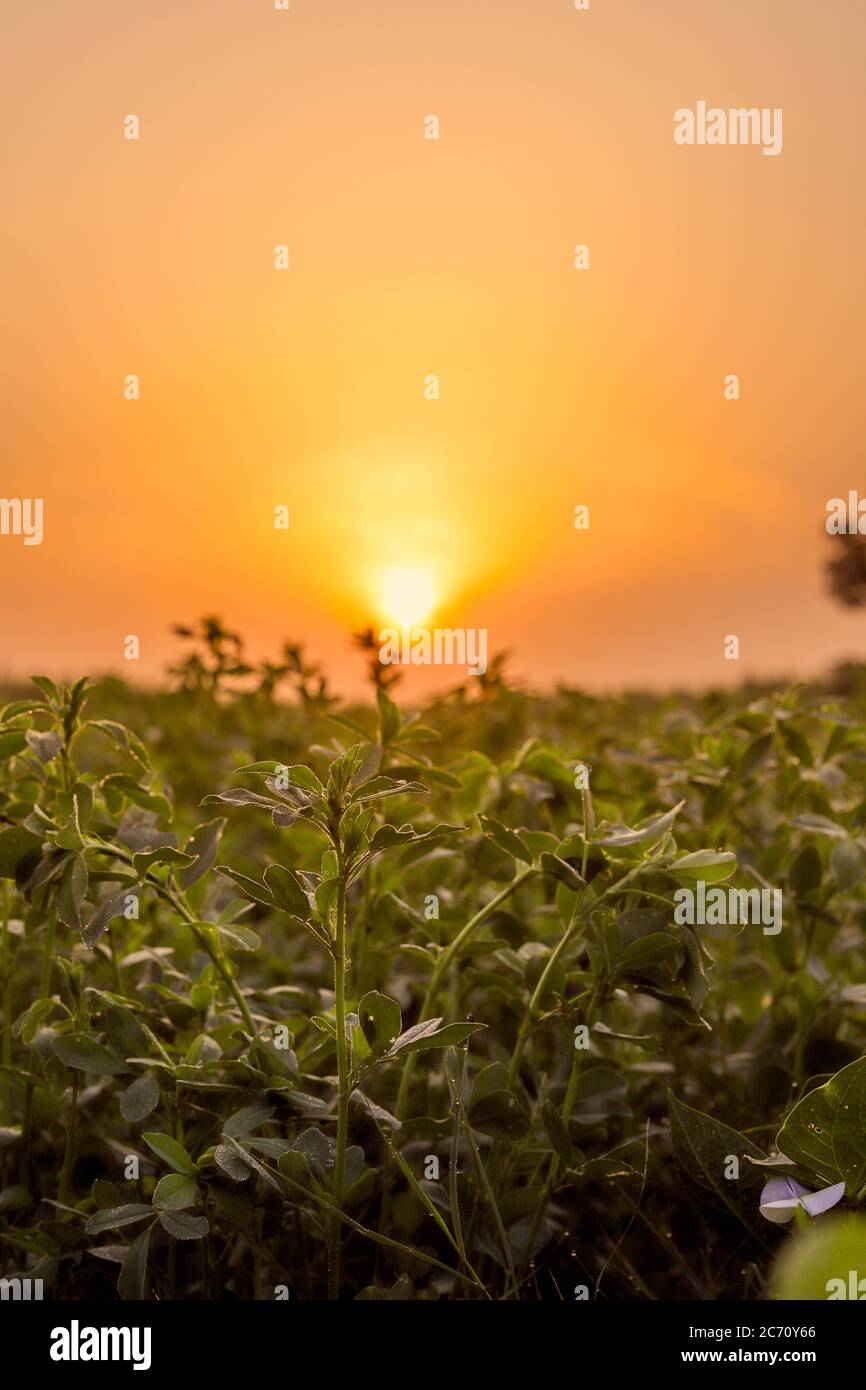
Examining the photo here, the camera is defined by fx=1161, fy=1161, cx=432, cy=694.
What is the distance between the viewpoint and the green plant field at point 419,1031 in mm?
1513

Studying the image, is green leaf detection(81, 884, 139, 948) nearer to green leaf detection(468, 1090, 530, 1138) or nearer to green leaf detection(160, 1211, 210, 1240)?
green leaf detection(160, 1211, 210, 1240)

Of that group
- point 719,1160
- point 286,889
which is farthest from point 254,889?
point 719,1160

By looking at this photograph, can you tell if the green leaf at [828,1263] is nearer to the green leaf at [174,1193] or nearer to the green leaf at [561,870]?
the green leaf at [561,870]

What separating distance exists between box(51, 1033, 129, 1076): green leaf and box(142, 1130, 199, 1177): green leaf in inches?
6.1

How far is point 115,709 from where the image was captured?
564 cm

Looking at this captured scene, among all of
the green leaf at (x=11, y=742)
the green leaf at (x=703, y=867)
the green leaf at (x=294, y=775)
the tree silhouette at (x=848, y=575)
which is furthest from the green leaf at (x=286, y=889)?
the tree silhouette at (x=848, y=575)

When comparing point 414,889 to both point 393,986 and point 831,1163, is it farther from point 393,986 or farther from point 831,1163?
point 831,1163

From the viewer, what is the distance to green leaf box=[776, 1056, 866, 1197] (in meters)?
1.30

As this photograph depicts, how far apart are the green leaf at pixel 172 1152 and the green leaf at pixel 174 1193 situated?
0.04ft

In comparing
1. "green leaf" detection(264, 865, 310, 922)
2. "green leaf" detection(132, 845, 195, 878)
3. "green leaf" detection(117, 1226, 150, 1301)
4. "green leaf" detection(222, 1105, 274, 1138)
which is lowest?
"green leaf" detection(117, 1226, 150, 1301)

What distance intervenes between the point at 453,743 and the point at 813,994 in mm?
1625

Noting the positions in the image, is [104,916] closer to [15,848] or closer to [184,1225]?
[15,848]

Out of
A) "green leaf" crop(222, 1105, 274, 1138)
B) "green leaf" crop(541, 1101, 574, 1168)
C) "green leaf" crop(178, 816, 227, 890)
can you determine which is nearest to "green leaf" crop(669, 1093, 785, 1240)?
"green leaf" crop(541, 1101, 574, 1168)
